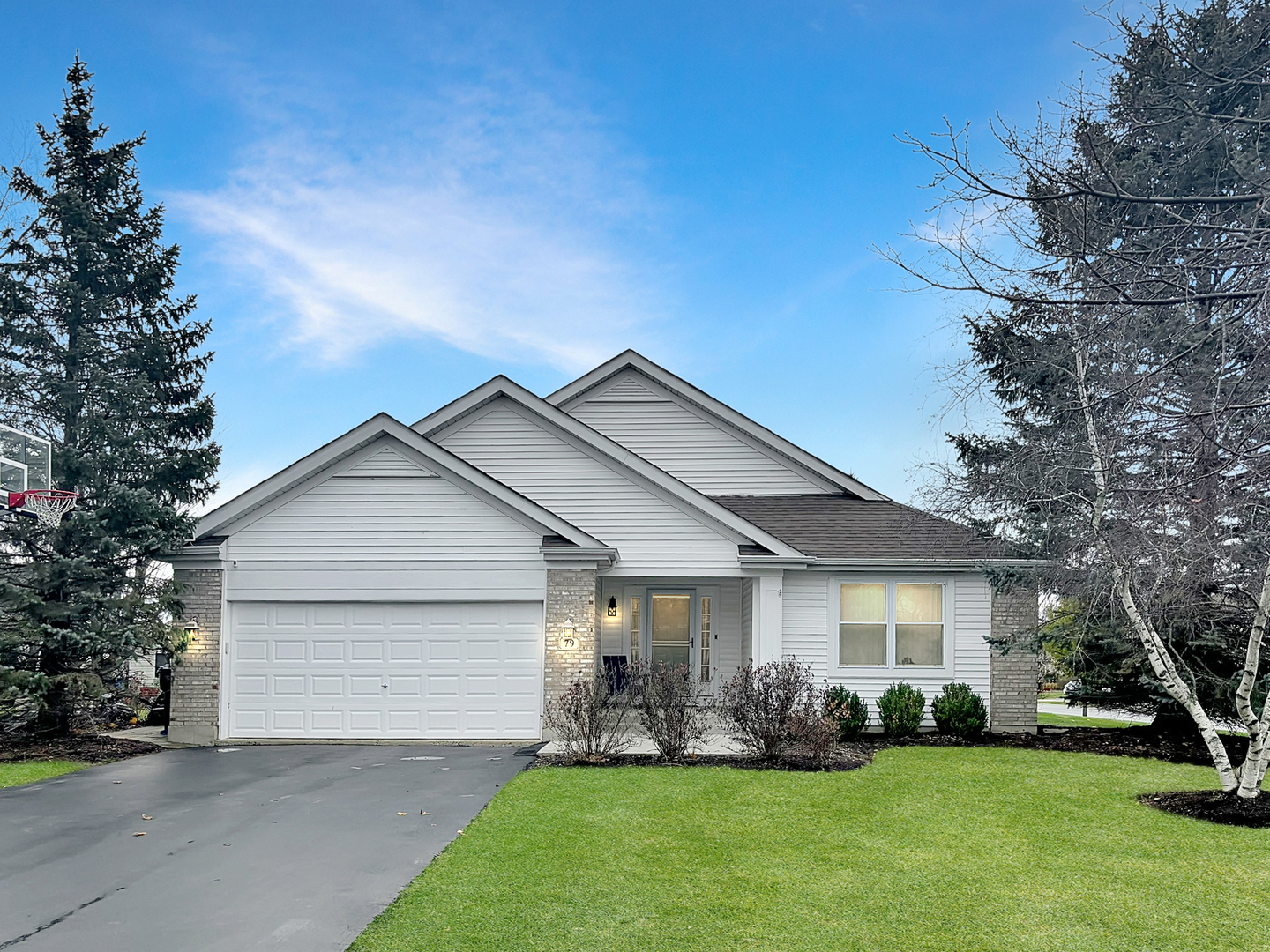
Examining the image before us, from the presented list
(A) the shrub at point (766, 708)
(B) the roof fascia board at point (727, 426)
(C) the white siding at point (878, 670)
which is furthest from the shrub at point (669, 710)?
(B) the roof fascia board at point (727, 426)

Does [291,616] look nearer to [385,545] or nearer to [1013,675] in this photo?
[385,545]

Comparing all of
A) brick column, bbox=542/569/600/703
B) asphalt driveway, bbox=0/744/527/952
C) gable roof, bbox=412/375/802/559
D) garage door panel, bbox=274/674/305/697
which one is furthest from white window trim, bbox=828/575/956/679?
garage door panel, bbox=274/674/305/697

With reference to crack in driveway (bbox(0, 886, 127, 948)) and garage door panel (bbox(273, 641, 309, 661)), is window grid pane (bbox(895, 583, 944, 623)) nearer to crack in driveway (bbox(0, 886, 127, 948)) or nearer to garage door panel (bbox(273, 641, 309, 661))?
garage door panel (bbox(273, 641, 309, 661))

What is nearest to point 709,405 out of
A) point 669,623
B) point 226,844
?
point 669,623

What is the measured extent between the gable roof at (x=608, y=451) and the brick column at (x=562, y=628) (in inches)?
87.7

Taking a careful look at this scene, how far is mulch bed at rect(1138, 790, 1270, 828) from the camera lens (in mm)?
8383

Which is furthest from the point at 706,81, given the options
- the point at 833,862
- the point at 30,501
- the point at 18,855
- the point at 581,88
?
the point at 18,855

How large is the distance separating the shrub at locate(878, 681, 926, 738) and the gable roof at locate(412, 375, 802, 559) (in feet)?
9.50

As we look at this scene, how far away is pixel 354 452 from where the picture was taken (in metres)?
14.1

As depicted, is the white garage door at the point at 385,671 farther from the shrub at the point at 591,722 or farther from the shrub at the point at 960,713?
the shrub at the point at 960,713

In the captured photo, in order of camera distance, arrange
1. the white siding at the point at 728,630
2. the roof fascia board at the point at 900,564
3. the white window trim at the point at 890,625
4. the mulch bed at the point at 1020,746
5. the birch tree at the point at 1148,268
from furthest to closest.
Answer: the white siding at the point at 728,630 → the white window trim at the point at 890,625 → the roof fascia board at the point at 900,564 → the mulch bed at the point at 1020,746 → the birch tree at the point at 1148,268

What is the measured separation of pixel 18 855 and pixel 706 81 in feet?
56.1

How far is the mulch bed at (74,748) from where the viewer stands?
41.1 ft

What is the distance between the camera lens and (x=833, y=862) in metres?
6.98
